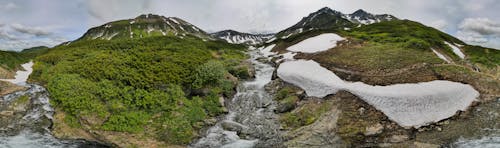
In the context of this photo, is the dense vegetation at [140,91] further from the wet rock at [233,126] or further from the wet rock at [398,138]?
the wet rock at [398,138]

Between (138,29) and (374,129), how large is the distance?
14023cm

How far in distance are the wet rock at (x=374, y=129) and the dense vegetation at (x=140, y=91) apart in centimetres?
1192

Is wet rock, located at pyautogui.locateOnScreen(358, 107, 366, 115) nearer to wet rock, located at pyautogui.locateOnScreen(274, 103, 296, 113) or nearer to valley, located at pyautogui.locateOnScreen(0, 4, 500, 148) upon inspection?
valley, located at pyautogui.locateOnScreen(0, 4, 500, 148)

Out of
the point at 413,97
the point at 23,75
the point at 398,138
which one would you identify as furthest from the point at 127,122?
the point at 23,75

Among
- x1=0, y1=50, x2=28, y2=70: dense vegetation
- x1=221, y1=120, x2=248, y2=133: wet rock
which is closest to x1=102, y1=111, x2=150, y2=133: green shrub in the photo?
x1=221, y1=120, x2=248, y2=133: wet rock

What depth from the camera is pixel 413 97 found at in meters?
23.0

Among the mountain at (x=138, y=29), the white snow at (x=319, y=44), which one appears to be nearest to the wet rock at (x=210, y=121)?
the white snow at (x=319, y=44)

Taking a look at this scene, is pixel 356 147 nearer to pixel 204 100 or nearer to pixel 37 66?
pixel 204 100

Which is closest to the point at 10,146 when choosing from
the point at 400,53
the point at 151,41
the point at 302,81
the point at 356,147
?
the point at 356,147

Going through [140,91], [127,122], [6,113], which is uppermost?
[140,91]

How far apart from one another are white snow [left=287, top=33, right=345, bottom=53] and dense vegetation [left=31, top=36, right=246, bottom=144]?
1570 centimetres

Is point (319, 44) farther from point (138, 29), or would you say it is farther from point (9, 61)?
point (138, 29)

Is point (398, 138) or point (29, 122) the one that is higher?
point (29, 122)

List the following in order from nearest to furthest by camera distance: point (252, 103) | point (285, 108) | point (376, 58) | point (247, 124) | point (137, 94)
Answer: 1. point (247, 124)
2. point (285, 108)
3. point (137, 94)
4. point (252, 103)
5. point (376, 58)
